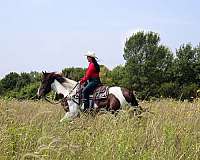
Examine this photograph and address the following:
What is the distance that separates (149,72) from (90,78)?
40.5m

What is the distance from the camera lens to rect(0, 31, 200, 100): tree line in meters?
45.8

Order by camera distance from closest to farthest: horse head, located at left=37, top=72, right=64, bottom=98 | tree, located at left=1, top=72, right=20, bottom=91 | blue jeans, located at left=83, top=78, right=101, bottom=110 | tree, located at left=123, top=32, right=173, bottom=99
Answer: blue jeans, located at left=83, top=78, right=101, bottom=110 → horse head, located at left=37, top=72, right=64, bottom=98 → tree, located at left=123, top=32, right=173, bottom=99 → tree, located at left=1, top=72, right=20, bottom=91

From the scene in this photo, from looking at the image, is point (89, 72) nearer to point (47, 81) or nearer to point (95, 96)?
point (95, 96)

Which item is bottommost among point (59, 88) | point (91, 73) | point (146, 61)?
point (59, 88)

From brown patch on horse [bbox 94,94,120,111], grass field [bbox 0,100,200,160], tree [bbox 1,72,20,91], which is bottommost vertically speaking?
grass field [bbox 0,100,200,160]

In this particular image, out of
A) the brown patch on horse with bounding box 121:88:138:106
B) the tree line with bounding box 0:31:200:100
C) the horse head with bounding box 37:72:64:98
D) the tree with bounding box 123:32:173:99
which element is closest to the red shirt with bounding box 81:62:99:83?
the brown patch on horse with bounding box 121:88:138:106

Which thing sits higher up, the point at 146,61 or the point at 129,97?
the point at 146,61

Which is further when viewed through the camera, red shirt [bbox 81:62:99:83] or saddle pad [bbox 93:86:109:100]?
red shirt [bbox 81:62:99:83]

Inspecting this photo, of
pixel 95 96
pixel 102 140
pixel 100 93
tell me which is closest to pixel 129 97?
pixel 100 93

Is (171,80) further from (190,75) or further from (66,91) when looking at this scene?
(66,91)

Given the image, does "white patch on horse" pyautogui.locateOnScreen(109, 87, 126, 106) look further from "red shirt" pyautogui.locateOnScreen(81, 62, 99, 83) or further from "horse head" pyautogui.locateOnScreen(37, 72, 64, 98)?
"horse head" pyautogui.locateOnScreen(37, 72, 64, 98)

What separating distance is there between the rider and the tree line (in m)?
29.5

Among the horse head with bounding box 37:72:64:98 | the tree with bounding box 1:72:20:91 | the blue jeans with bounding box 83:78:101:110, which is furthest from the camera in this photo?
the tree with bounding box 1:72:20:91

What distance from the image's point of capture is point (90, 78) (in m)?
11.4
